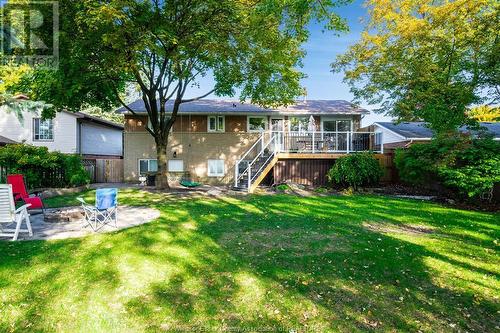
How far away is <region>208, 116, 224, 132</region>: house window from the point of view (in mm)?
19531

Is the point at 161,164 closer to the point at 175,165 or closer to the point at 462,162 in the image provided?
the point at 175,165

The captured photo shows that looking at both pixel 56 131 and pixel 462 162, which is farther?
pixel 56 131

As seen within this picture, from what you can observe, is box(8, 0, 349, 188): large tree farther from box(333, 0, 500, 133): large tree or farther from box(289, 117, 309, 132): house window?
box(333, 0, 500, 133): large tree

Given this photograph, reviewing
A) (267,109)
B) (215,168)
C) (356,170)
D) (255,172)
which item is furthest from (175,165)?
(356,170)

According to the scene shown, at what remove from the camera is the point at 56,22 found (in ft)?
35.9

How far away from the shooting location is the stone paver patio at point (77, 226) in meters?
6.34

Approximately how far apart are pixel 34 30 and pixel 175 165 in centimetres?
1036

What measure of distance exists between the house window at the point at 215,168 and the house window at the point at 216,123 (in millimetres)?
2148

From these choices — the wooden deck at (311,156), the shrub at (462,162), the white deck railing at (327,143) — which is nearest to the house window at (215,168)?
the white deck railing at (327,143)

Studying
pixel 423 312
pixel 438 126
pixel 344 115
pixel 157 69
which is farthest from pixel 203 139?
pixel 423 312

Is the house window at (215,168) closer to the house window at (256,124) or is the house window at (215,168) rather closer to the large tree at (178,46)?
the house window at (256,124)

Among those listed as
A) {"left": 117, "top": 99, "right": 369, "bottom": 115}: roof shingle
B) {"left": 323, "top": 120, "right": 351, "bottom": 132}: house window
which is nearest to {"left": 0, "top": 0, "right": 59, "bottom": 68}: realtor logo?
{"left": 117, "top": 99, "right": 369, "bottom": 115}: roof shingle

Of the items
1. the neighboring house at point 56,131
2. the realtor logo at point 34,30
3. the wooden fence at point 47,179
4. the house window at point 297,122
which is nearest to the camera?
the realtor logo at point 34,30

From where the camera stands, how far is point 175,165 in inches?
773
